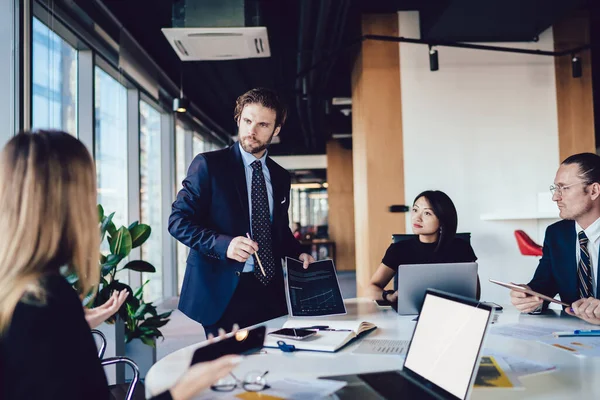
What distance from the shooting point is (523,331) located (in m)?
1.88

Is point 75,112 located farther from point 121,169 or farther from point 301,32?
point 301,32

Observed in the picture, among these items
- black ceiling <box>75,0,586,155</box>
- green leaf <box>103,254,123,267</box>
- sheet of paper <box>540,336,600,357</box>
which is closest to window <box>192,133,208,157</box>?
black ceiling <box>75,0,586,155</box>

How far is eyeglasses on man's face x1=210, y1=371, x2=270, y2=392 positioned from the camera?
126 centimetres

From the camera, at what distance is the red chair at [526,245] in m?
4.51

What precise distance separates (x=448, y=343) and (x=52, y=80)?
3.94m

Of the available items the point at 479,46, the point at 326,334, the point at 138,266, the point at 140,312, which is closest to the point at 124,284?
the point at 138,266

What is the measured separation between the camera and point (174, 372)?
138 centimetres

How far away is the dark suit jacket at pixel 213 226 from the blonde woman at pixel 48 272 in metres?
1.06

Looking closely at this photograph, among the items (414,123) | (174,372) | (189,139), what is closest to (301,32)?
(414,123)

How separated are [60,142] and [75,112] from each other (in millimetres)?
3882

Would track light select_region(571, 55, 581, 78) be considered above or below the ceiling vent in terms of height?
below

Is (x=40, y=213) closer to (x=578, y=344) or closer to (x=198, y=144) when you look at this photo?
(x=578, y=344)

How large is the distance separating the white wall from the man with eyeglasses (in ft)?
8.38

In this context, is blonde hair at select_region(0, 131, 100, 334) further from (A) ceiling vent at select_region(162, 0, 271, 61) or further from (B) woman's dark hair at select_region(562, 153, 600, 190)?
(A) ceiling vent at select_region(162, 0, 271, 61)
